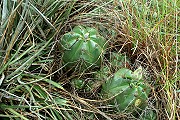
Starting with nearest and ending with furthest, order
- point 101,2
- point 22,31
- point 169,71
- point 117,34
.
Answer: point 22,31
point 169,71
point 117,34
point 101,2

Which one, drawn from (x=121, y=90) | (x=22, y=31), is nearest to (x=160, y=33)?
(x=121, y=90)

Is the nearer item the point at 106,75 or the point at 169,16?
the point at 106,75

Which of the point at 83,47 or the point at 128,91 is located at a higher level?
the point at 83,47

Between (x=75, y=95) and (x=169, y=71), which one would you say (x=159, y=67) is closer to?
(x=169, y=71)

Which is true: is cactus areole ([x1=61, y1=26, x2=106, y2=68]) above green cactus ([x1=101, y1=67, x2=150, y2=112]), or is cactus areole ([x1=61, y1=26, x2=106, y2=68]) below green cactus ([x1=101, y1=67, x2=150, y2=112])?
above

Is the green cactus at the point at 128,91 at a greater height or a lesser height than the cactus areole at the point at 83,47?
lesser
